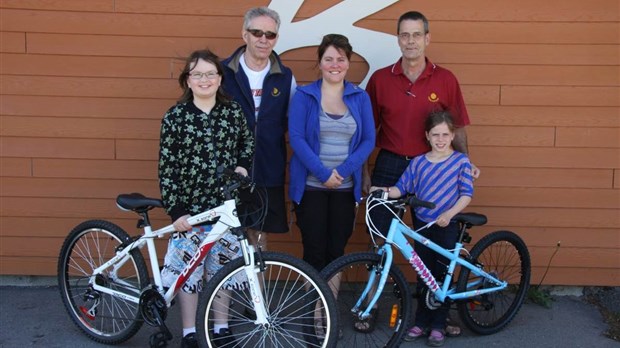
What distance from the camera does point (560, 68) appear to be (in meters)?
4.46

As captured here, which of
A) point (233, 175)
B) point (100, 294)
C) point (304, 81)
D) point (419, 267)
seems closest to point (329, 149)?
point (233, 175)

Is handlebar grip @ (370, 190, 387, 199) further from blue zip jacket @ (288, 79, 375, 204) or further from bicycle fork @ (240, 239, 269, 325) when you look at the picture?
bicycle fork @ (240, 239, 269, 325)

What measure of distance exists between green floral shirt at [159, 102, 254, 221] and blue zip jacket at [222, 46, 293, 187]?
0.25 meters

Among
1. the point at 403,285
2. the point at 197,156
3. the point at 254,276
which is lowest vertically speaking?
the point at 403,285

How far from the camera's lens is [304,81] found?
450 cm

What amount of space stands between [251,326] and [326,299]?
3.28 feet

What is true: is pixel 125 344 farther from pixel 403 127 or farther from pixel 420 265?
pixel 403 127

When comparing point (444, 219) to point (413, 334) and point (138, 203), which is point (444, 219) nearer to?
point (413, 334)

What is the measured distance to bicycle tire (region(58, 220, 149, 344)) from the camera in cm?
370

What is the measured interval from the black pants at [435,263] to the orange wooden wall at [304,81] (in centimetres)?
77

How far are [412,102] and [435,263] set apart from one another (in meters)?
1.00

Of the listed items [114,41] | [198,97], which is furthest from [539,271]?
[114,41]

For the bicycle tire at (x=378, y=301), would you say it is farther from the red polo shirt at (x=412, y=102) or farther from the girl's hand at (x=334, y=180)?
the red polo shirt at (x=412, y=102)

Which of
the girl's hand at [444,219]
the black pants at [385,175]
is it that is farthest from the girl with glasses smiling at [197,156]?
the girl's hand at [444,219]
